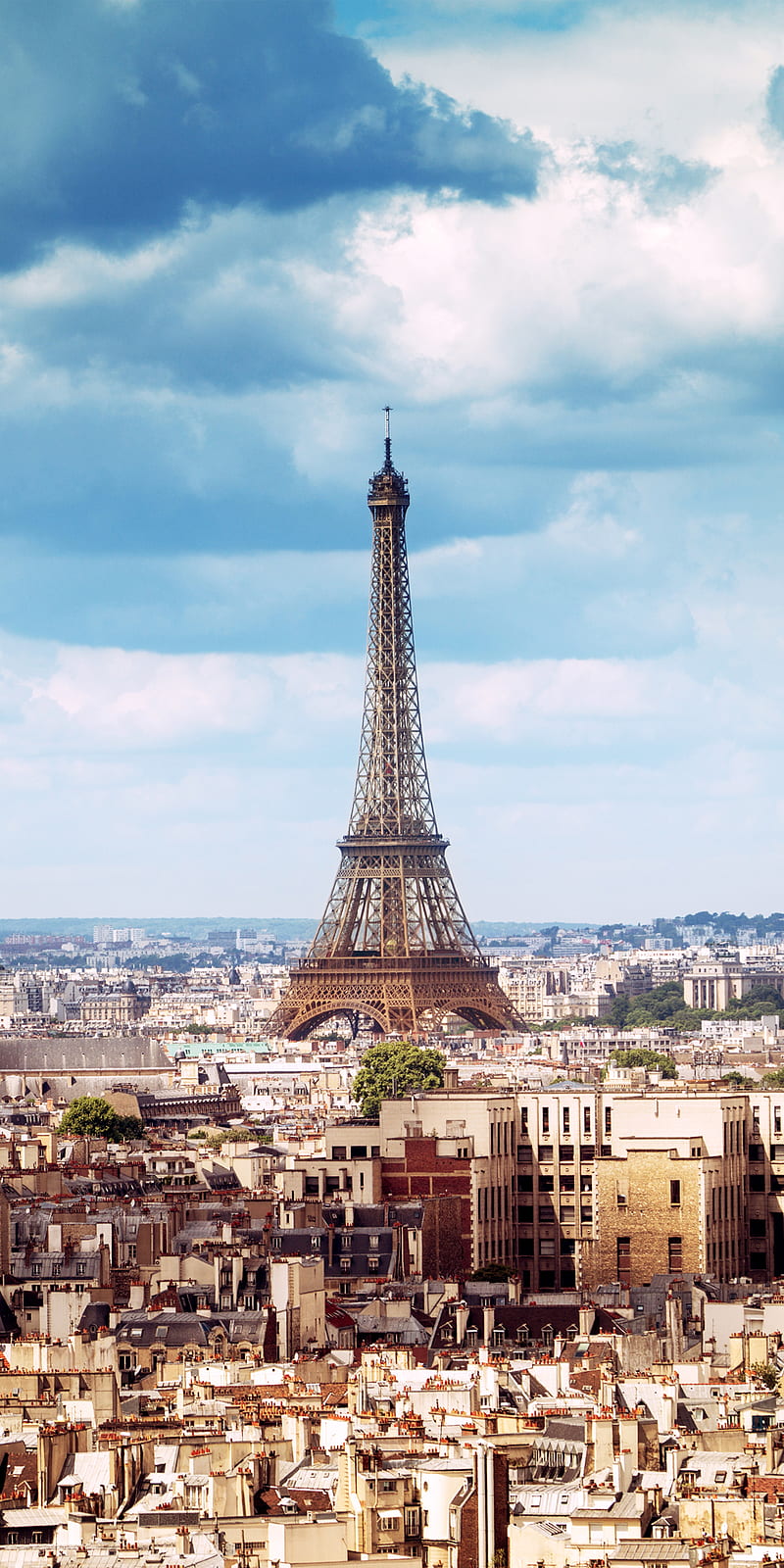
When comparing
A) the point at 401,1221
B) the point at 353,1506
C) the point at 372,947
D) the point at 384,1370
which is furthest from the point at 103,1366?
the point at 372,947

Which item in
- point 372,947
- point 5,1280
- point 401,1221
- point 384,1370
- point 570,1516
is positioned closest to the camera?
point 570,1516

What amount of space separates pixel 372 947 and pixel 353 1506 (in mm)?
130189

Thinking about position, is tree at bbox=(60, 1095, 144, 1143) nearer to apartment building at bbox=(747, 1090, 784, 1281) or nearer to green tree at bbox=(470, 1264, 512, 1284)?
apartment building at bbox=(747, 1090, 784, 1281)

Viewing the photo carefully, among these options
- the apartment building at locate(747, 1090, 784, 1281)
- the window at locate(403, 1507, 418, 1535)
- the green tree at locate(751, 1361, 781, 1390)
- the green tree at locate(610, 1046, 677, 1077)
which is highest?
the green tree at locate(610, 1046, 677, 1077)

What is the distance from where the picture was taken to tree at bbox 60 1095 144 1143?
380ft

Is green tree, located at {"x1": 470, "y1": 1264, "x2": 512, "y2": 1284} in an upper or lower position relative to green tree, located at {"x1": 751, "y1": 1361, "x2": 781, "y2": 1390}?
upper

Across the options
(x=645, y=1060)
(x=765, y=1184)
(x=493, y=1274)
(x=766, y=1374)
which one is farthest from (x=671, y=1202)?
(x=645, y=1060)

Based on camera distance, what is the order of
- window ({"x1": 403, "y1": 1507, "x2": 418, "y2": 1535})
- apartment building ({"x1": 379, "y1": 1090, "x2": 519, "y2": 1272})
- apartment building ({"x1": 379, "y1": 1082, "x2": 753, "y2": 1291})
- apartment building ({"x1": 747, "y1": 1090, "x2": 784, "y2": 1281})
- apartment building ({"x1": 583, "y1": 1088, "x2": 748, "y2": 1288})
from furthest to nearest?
apartment building ({"x1": 747, "y1": 1090, "x2": 784, "y2": 1281})
apartment building ({"x1": 379, "y1": 1090, "x2": 519, "y2": 1272})
apartment building ({"x1": 379, "y1": 1082, "x2": 753, "y2": 1291})
apartment building ({"x1": 583, "y1": 1088, "x2": 748, "y2": 1288})
window ({"x1": 403, "y1": 1507, "x2": 418, "y2": 1535})

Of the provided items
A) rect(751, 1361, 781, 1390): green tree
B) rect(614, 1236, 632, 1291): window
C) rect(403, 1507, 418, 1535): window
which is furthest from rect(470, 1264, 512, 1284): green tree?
rect(403, 1507, 418, 1535): window

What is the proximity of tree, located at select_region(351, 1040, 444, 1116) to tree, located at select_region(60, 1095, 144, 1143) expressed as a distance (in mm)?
7516

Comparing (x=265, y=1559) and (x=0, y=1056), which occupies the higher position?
(x=0, y=1056)

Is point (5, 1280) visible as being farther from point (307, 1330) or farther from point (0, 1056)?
point (0, 1056)

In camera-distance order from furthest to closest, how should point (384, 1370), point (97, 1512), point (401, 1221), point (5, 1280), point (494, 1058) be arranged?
point (494, 1058) → point (401, 1221) → point (5, 1280) → point (384, 1370) → point (97, 1512)

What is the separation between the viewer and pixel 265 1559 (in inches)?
1320
